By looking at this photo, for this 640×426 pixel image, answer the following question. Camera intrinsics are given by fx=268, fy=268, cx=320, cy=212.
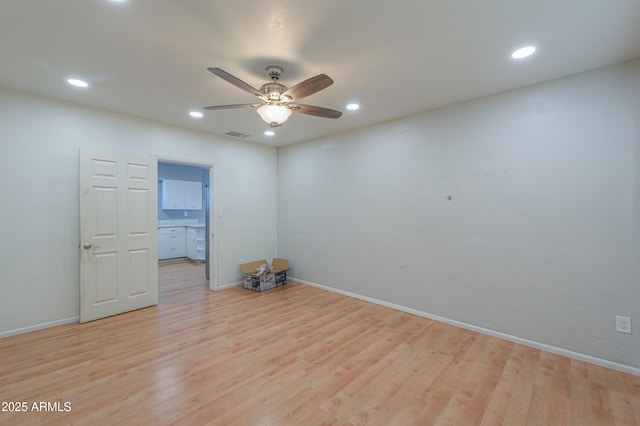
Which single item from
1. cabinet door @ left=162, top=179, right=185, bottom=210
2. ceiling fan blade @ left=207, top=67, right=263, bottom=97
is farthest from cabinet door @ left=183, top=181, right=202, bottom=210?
ceiling fan blade @ left=207, top=67, right=263, bottom=97

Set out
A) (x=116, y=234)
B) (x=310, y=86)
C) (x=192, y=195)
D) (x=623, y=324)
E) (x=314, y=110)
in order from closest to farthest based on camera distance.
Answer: (x=310, y=86) < (x=623, y=324) < (x=314, y=110) < (x=116, y=234) < (x=192, y=195)

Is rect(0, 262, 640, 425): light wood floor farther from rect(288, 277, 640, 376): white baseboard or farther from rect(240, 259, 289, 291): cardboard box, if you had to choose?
rect(240, 259, 289, 291): cardboard box

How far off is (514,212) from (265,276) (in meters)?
3.70

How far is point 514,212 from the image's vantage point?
2877mm

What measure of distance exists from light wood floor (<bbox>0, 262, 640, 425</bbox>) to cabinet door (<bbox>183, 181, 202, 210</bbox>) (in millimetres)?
4786

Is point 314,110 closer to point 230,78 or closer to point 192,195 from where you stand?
point 230,78

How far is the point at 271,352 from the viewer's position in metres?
2.66

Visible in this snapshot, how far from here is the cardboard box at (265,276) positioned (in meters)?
4.64

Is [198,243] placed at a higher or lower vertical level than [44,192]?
lower

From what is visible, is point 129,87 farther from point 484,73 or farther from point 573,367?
point 573,367

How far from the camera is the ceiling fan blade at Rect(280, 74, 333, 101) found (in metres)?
1.95

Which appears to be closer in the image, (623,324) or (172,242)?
(623,324)

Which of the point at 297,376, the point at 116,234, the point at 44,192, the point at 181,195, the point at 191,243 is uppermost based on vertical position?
the point at 181,195

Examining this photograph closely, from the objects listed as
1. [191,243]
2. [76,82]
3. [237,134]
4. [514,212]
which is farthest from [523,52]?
[191,243]
